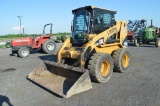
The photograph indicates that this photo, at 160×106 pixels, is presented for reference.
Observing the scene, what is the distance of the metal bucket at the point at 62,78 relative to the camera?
5.68 m

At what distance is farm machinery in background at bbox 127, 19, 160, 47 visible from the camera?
731 inches

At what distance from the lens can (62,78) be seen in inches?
273

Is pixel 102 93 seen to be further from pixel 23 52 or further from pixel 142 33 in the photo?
pixel 142 33

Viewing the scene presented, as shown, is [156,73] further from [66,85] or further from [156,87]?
[66,85]

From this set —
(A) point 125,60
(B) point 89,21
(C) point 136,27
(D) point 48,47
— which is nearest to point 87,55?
(B) point 89,21

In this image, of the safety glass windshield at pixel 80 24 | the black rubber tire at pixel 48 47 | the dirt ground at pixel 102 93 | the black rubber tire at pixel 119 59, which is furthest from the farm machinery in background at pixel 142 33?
the dirt ground at pixel 102 93

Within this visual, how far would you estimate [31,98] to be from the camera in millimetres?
5711

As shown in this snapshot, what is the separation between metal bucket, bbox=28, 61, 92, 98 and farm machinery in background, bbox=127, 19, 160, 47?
482 inches

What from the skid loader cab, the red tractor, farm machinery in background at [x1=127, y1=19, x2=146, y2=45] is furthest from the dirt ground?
farm machinery in background at [x1=127, y1=19, x2=146, y2=45]

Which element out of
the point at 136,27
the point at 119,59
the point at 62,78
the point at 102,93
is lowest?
the point at 102,93

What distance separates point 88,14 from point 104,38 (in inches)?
41.1

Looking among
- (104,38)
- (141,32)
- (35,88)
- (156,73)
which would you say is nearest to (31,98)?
(35,88)

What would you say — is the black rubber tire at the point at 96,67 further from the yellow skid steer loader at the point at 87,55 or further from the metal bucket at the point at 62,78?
the metal bucket at the point at 62,78

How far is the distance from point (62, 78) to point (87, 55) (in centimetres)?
113
